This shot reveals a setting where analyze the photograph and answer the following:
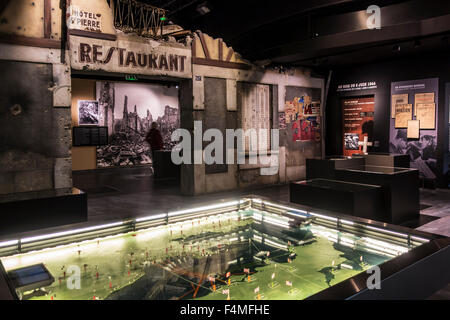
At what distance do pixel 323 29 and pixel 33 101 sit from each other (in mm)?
5381

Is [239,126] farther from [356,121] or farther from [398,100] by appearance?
[398,100]

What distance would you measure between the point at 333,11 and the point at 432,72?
298 cm

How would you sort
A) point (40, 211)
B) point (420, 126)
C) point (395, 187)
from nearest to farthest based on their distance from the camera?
point (40, 211), point (395, 187), point (420, 126)

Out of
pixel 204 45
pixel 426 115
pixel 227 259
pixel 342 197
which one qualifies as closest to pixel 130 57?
pixel 204 45

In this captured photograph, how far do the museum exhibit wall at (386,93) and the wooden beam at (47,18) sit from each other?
23.8 feet

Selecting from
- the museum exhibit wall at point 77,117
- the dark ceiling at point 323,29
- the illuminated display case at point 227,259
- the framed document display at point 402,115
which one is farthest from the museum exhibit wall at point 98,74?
the museum exhibit wall at point 77,117

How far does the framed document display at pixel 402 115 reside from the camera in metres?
8.41

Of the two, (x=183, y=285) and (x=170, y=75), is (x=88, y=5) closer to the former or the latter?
(x=170, y=75)

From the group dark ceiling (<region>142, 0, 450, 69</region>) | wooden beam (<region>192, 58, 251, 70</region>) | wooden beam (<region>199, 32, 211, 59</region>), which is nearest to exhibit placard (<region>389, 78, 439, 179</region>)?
dark ceiling (<region>142, 0, 450, 69</region>)

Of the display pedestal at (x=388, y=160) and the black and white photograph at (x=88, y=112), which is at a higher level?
the black and white photograph at (x=88, y=112)

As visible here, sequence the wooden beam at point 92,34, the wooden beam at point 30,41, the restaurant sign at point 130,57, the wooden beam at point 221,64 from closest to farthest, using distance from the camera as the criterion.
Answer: the wooden beam at point 30,41 → the wooden beam at point 92,34 → the restaurant sign at point 130,57 → the wooden beam at point 221,64

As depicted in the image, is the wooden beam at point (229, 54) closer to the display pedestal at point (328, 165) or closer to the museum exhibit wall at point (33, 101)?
the display pedestal at point (328, 165)

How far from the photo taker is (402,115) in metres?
8.51

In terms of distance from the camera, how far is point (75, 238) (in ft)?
7.57
